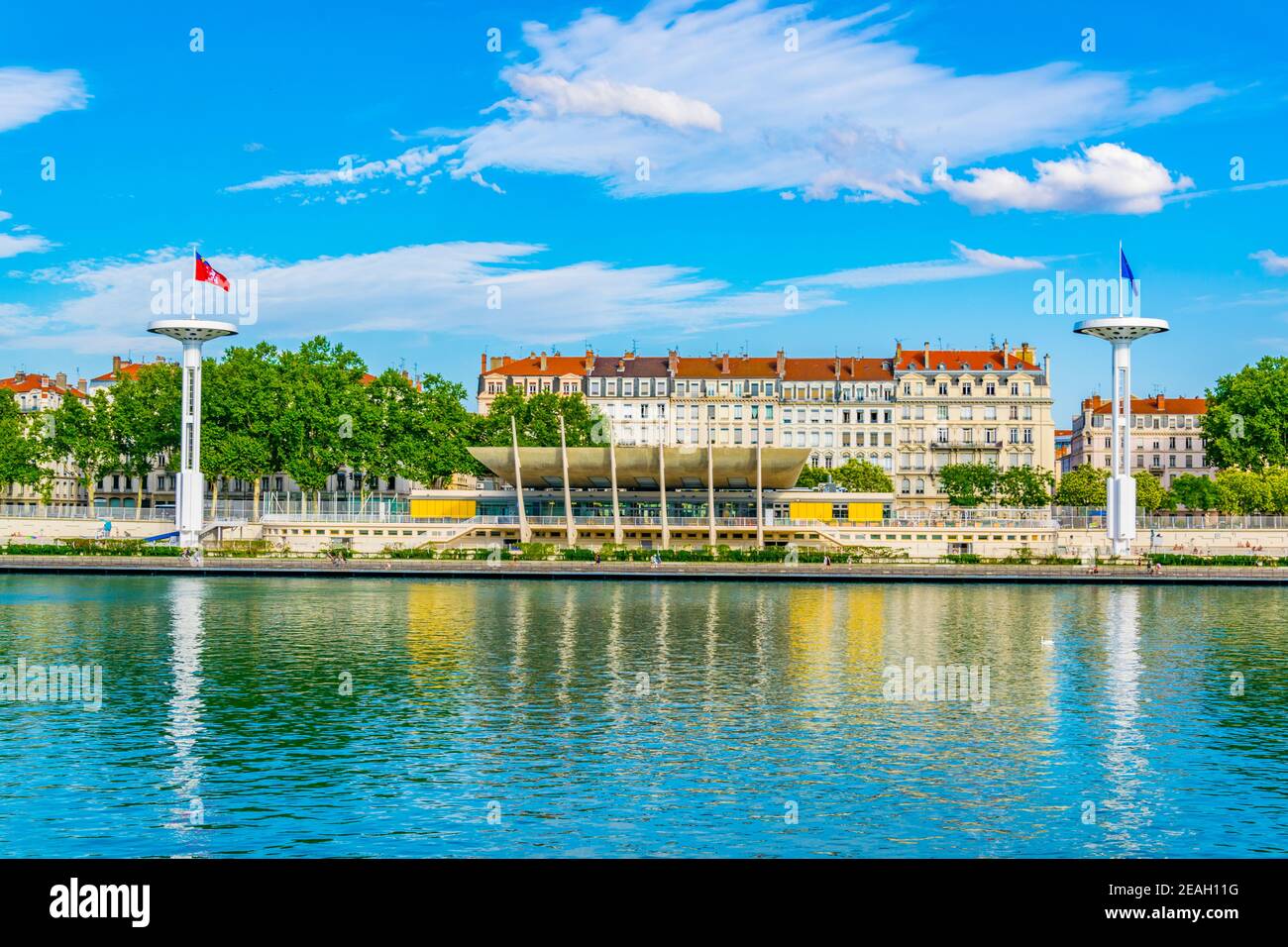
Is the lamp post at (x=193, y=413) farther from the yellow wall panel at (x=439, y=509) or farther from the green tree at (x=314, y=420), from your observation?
the yellow wall panel at (x=439, y=509)

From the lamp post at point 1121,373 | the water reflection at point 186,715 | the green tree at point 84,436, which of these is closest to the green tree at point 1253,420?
the lamp post at point 1121,373

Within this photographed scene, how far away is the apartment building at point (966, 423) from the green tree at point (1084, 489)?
535 inches

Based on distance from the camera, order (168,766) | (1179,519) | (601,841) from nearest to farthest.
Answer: (601,841)
(168,766)
(1179,519)

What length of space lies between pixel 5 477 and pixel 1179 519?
104 metres

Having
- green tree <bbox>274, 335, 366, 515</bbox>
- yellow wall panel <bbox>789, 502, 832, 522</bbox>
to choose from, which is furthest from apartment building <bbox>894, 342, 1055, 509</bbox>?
green tree <bbox>274, 335, 366, 515</bbox>

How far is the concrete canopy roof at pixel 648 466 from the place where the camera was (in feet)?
342

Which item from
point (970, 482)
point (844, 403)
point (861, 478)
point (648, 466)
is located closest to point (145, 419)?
point (648, 466)

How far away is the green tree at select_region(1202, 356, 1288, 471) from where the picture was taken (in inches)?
4737

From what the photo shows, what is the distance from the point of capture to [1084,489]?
120312 millimetres

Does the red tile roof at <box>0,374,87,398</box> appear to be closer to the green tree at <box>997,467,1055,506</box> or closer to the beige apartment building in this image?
the beige apartment building

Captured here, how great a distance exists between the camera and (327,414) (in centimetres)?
11194
